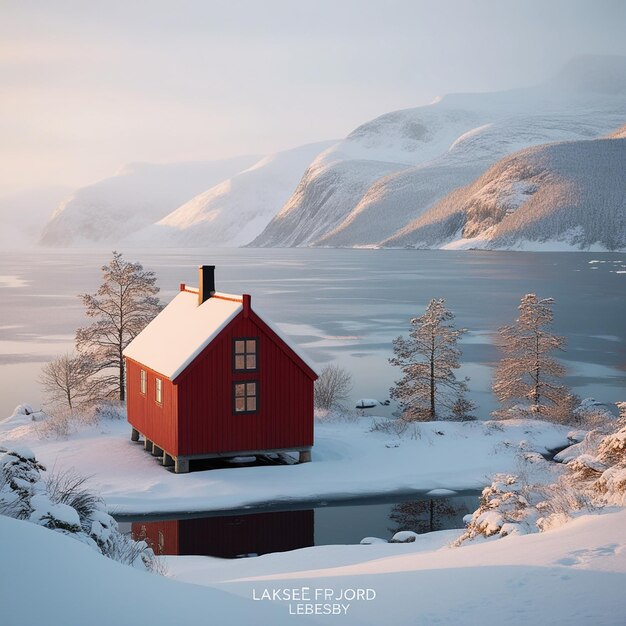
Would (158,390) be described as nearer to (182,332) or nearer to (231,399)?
(182,332)

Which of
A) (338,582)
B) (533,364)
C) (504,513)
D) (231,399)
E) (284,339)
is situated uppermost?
(284,339)

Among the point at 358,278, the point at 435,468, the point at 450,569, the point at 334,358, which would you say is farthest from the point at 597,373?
the point at 358,278

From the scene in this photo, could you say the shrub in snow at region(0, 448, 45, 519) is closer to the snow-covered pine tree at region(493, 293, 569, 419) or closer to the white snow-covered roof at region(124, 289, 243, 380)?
the white snow-covered roof at region(124, 289, 243, 380)

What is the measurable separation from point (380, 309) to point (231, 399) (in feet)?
204

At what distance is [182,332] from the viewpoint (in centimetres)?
2459

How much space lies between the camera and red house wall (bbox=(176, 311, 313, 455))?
22.4 m

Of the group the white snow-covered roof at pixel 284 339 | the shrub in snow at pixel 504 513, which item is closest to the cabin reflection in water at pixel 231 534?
the white snow-covered roof at pixel 284 339

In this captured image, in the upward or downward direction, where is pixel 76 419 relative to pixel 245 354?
downward

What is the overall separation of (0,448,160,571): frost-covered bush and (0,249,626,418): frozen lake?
89.0 ft

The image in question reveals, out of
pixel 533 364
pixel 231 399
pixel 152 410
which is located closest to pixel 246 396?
pixel 231 399

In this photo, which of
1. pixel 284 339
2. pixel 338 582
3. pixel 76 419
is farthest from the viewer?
pixel 76 419

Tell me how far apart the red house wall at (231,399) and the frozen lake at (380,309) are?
575 inches

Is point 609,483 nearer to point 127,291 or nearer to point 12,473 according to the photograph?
point 12,473

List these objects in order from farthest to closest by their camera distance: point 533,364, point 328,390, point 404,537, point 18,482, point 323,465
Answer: point 328,390 < point 533,364 < point 323,465 < point 404,537 < point 18,482
